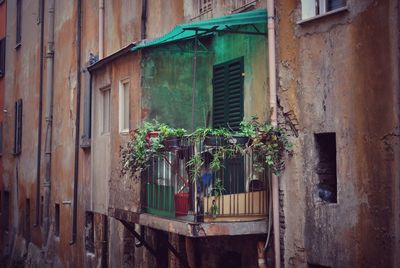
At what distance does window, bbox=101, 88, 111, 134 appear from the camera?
14.5 m

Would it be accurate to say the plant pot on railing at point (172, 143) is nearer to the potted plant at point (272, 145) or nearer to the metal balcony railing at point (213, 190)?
the metal balcony railing at point (213, 190)

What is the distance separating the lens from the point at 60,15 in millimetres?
20766

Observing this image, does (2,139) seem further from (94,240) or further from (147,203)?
(147,203)

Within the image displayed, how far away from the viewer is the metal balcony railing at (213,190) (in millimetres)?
9789

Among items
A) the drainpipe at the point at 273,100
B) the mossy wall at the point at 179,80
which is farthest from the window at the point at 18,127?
the drainpipe at the point at 273,100

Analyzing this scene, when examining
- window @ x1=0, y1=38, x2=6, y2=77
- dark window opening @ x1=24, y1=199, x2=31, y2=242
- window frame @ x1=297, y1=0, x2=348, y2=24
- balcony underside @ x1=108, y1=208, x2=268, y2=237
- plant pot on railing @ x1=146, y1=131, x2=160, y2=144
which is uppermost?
window @ x1=0, y1=38, x2=6, y2=77

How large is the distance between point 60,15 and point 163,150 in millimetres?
11499

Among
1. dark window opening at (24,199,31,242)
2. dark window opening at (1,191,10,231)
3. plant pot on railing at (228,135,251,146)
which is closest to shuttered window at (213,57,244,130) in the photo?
plant pot on railing at (228,135,251,146)

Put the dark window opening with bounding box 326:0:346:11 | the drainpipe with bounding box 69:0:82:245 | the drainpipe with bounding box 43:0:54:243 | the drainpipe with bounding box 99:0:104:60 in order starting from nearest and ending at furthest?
the dark window opening with bounding box 326:0:346:11 → the drainpipe with bounding box 99:0:104:60 → the drainpipe with bounding box 69:0:82:245 → the drainpipe with bounding box 43:0:54:243

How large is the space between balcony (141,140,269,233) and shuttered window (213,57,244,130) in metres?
1.34

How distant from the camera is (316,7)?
948 centimetres

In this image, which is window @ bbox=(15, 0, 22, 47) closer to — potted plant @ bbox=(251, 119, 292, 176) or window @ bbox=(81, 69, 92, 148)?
window @ bbox=(81, 69, 92, 148)

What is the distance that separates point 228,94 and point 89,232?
7539mm

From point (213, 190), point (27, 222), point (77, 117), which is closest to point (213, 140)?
point (213, 190)
